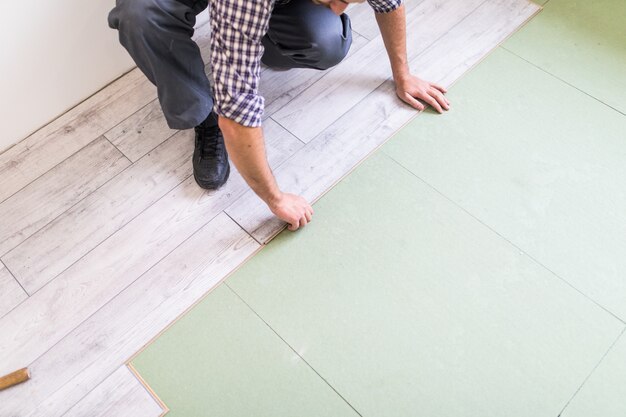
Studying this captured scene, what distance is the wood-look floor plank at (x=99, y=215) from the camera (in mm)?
1281

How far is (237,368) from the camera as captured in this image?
1.13 meters

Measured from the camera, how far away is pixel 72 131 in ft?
4.91

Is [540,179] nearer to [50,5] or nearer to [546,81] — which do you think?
[546,81]

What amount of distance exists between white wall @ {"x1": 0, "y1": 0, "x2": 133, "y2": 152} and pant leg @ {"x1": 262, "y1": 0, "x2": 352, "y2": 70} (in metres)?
0.48

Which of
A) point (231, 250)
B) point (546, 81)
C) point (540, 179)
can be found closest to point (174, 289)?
point (231, 250)

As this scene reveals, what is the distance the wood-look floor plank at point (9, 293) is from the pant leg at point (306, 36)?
33.8 inches

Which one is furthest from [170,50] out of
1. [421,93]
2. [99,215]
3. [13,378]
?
[13,378]

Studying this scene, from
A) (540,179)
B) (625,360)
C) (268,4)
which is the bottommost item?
(625,360)

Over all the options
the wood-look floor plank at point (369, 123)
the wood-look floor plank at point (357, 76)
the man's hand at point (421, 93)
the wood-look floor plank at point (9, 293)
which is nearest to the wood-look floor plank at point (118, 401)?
the wood-look floor plank at point (9, 293)

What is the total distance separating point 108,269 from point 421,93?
0.95m

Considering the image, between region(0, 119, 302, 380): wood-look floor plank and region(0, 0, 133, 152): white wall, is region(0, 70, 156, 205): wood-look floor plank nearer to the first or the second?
region(0, 0, 133, 152): white wall

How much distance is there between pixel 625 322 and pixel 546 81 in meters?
0.73

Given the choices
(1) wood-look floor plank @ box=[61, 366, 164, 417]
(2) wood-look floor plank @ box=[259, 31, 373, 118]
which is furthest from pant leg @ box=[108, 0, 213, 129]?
(1) wood-look floor plank @ box=[61, 366, 164, 417]

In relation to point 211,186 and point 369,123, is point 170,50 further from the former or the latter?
point 369,123
